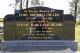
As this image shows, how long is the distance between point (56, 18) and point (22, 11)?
3.03 feet

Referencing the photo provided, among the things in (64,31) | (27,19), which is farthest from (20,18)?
(64,31)

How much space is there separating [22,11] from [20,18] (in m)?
0.19

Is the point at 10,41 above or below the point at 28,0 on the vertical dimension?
below

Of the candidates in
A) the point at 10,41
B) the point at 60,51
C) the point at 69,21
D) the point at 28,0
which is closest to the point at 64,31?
the point at 69,21

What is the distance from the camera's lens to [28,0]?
10.1 meters

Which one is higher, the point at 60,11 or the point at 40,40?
the point at 60,11

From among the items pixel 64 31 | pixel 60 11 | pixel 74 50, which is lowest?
pixel 74 50

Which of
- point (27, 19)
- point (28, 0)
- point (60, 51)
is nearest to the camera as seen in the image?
point (60, 51)

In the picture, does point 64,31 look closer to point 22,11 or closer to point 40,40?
point 40,40

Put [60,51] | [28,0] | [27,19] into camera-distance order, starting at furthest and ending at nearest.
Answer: [28,0]
[27,19]
[60,51]

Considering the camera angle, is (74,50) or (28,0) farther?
(28,0)

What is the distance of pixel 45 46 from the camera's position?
7.87m

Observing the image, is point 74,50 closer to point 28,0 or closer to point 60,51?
point 60,51

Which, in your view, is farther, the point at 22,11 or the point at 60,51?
the point at 22,11
